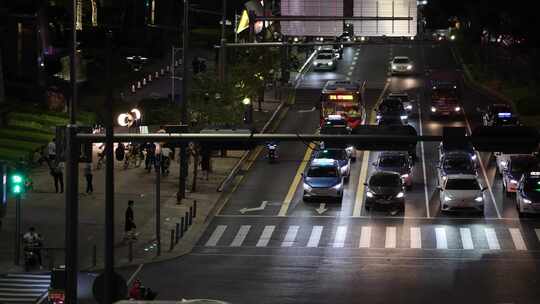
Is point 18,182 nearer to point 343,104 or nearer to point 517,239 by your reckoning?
point 517,239

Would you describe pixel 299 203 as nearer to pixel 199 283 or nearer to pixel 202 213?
pixel 202 213

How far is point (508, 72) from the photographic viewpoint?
99125 mm

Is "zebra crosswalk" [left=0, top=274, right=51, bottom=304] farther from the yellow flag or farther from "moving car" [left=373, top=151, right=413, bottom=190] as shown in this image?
the yellow flag

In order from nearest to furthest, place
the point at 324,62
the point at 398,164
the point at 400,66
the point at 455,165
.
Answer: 1. the point at 455,165
2. the point at 398,164
3. the point at 400,66
4. the point at 324,62

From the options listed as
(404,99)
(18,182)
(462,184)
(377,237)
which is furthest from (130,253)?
(404,99)

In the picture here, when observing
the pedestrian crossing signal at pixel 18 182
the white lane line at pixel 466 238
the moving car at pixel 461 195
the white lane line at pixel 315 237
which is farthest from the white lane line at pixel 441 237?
the pedestrian crossing signal at pixel 18 182

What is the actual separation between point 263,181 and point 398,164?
6.21m

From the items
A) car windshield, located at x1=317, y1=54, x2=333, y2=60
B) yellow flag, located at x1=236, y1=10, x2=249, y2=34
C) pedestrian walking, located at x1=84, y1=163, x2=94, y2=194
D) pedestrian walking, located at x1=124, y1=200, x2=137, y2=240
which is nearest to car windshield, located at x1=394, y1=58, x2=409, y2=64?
car windshield, located at x1=317, y1=54, x2=333, y2=60

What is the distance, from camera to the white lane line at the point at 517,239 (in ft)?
149

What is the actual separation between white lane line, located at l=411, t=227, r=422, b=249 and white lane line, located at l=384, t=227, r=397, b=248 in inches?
25.0

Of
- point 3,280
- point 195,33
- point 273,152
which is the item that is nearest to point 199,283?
point 3,280

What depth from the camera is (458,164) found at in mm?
57656

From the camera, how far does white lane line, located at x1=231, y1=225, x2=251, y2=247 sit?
154ft

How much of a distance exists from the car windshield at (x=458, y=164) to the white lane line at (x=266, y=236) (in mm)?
A: 10597
